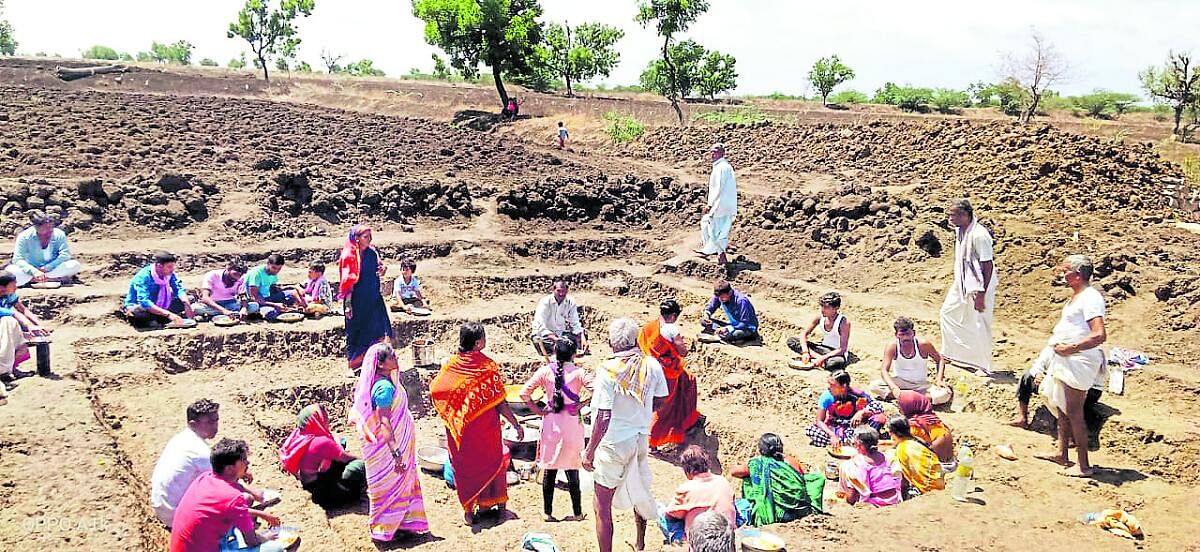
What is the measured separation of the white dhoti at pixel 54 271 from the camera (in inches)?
428

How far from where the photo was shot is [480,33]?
31.8 m

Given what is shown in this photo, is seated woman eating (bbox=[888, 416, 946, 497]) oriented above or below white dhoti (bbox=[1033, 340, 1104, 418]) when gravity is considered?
below

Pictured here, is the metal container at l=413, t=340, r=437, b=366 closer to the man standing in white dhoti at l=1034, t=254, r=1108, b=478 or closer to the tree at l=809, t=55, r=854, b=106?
the man standing in white dhoti at l=1034, t=254, r=1108, b=478

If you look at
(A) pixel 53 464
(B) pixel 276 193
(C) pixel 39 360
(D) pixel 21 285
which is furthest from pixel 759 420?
(B) pixel 276 193

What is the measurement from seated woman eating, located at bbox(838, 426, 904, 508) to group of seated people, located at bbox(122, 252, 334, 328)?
750cm

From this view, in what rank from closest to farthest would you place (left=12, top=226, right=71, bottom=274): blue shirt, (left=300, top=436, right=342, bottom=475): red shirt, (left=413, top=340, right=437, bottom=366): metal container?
1. (left=300, top=436, right=342, bottom=475): red shirt
2. (left=413, top=340, right=437, bottom=366): metal container
3. (left=12, top=226, right=71, bottom=274): blue shirt

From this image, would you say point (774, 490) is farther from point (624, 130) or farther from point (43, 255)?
point (624, 130)

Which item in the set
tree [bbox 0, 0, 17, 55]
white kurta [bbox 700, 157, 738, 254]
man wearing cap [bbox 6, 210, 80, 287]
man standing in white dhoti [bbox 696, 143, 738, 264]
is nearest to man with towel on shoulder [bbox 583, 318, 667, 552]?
man standing in white dhoti [bbox 696, 143, 738, 264]

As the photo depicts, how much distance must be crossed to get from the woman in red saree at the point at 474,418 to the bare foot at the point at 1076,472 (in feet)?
15.0

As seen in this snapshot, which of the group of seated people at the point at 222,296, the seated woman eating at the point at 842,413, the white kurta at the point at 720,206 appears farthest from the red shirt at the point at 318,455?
the white kurta at the point at 720,206

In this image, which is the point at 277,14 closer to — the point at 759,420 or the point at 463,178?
the point at 463,178

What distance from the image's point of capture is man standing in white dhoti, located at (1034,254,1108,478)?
637cm

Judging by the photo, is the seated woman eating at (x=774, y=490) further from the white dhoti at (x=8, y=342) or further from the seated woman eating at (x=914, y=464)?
the white dhoti at (x=8, y=342)

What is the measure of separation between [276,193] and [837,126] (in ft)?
44.6
